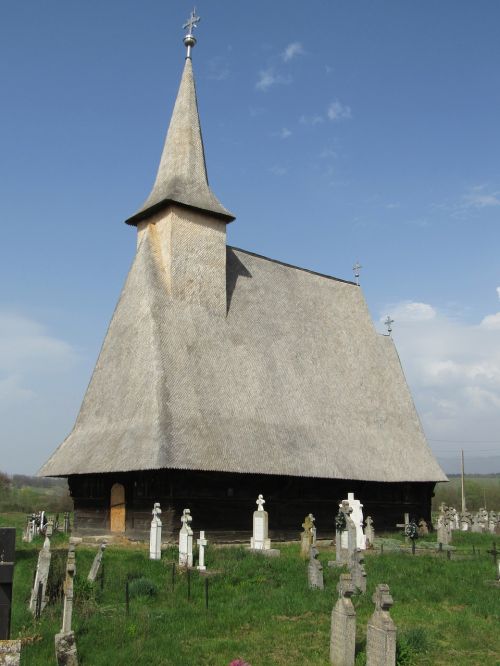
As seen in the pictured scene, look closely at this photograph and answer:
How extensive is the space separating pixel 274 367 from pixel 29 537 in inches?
405

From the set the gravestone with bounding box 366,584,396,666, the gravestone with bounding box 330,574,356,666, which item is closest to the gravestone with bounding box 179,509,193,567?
the gravestone with bounding box 330,574,356,666

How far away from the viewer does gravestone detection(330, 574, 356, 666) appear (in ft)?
30.3

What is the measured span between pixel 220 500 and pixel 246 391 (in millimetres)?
3915

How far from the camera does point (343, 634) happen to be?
368 inches

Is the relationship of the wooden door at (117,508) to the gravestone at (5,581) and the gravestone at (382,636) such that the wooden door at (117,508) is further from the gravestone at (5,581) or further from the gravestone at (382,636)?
the gravestone at (5,581)

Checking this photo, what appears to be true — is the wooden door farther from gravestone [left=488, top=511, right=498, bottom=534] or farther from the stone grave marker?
gravestone [left=488, top=511, right=498, bottom=534]

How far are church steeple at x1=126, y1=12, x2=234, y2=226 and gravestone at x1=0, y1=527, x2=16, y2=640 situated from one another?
65.7ft

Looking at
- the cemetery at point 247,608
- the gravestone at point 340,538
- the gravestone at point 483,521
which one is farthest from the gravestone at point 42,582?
the gravestone at point 483,521

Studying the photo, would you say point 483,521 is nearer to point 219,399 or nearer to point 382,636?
point 219,399

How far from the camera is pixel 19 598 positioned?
1288cm

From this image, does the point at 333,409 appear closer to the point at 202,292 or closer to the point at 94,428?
the point at 202,292

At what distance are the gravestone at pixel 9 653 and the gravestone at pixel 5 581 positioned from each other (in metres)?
0.51

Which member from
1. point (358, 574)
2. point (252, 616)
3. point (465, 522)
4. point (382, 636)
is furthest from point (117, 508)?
point (465, 522)

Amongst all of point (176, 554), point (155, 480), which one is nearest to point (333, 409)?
point (155, 480)
